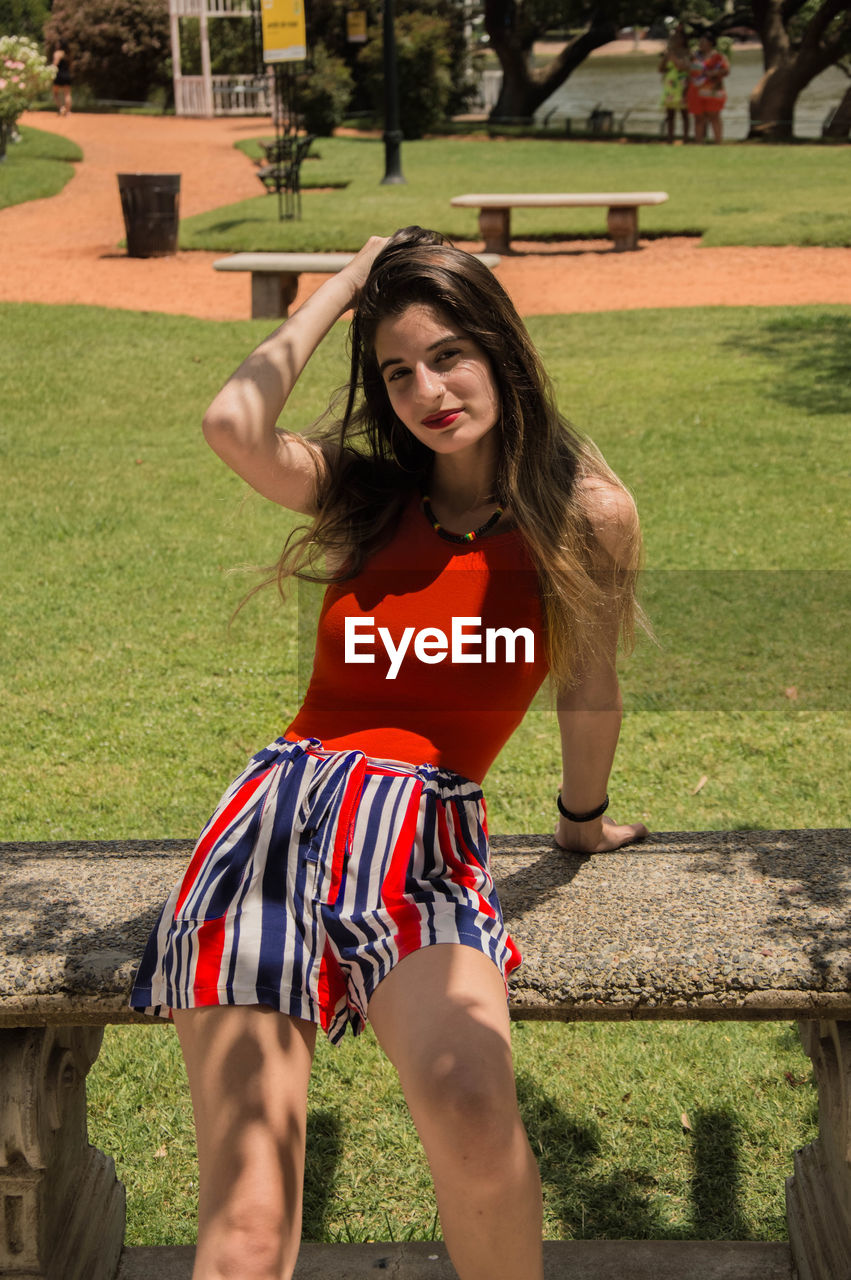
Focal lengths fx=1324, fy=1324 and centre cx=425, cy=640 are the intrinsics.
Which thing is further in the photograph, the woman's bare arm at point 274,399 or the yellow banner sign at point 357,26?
the yellow banner sign at point 357,26

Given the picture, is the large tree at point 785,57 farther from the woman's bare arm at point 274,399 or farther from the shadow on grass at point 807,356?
the woman's bare arm at point 274,399

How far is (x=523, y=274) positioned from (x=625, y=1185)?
1307 cm

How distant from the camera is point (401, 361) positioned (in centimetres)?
255

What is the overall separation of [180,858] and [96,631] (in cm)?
338

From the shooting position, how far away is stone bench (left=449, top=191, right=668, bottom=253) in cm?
1554

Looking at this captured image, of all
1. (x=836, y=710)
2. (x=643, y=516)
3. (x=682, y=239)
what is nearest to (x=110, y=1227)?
(x=836, y=710)

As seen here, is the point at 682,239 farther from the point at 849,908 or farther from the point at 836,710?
the point at 849,908

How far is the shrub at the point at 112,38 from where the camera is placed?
36688 millimetres

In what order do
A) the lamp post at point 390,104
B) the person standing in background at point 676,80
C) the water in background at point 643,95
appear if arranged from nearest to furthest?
the lamp post at point 390,104 → the person standing in background at point 676,80 → the water in background at point 643,95

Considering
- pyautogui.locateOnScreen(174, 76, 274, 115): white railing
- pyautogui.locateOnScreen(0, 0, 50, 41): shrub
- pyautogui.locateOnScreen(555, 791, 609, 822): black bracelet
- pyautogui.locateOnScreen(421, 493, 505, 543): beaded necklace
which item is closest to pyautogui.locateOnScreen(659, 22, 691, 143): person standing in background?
pyautogui.locateOnScreen(174, 76, 274, 115): white railing

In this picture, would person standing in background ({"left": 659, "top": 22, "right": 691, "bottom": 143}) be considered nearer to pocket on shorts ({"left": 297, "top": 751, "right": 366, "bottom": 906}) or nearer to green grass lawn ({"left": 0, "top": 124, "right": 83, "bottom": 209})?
green grass lawn ({"left": 0, "top": 124, "right": 83, "bottom": 209})

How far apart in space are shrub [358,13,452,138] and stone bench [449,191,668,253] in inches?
608

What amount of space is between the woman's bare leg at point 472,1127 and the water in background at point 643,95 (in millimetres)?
33792

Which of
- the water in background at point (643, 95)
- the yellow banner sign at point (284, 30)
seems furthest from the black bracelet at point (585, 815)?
the water in background at point (643, 95)
